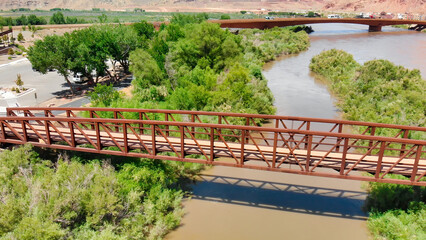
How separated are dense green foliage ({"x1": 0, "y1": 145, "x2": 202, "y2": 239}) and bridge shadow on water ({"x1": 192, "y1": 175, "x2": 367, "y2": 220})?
2.14 meters

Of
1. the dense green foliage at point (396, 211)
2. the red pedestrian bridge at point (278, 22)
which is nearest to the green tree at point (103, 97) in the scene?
the dense green foliage at point (396, 211)

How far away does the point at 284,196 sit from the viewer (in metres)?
18.1

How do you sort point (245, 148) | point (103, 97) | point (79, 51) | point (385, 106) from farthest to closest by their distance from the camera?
point (79, 51) < point (385, 106) < point (103, 97) < point (245, 148)

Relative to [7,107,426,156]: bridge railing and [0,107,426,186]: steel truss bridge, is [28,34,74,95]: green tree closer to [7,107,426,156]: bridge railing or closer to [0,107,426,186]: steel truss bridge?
[7,107,426,156]: bridge railing

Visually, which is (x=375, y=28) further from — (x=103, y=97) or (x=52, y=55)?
(x=103, y=97)

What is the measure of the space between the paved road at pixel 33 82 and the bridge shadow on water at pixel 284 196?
21798 millimetres

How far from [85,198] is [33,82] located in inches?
1225

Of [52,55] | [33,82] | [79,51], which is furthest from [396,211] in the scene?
[33,82]

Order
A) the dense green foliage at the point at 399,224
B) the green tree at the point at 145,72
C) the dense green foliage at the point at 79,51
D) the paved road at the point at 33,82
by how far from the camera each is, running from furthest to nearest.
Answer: the paved road at the point at 33,82 < the green tree at the point at 145,72 < the dense green foliage at the point at 79,51 < the dense green foliage at the point at 399,224

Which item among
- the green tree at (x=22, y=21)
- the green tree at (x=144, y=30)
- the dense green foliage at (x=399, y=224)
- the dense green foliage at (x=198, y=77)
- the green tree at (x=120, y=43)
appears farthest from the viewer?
the green tree at (x=22, y=21)

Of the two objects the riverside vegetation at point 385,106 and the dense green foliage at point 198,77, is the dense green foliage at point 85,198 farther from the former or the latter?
the riverside vegetation at point 385,106

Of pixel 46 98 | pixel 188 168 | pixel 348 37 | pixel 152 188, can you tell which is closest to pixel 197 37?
pixel 46 98

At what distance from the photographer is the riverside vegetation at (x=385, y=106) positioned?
14883mm

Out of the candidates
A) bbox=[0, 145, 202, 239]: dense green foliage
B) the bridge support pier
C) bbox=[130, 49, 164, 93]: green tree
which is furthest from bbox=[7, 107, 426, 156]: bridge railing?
the bridge support pier
